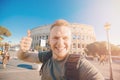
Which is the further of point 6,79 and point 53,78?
point 6,79

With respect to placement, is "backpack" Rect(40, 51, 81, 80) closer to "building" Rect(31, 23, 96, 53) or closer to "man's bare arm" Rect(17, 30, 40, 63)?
"man's bare arm" Rect(17, 30, 40, 63)

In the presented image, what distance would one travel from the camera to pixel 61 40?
0.61 m

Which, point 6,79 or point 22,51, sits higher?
point 22,51

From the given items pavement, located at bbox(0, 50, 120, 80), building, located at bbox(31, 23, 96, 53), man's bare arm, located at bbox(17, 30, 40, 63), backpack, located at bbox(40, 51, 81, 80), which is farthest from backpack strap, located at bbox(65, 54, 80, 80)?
building, located at bbox(31, 23, 96, 53)

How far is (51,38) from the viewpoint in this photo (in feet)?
2.08

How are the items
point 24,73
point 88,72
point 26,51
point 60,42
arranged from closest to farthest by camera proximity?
point 88,72 → point 60,42 → point 26,51 → point 24,73

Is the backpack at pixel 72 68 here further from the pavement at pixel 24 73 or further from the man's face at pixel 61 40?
the pavement at pixel 24 73

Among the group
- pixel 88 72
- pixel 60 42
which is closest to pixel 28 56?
pixel 60 42

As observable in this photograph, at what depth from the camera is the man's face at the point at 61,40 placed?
609 mm

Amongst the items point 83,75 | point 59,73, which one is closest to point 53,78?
point 59,73

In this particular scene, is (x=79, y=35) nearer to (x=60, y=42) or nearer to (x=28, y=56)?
(x=28, y=56)

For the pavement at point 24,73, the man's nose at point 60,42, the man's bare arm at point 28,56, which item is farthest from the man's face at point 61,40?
the pavement at point 24,73

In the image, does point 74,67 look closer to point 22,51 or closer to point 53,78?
point 53,78

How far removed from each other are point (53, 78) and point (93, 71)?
187mm
